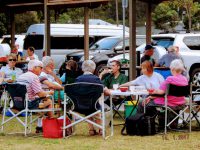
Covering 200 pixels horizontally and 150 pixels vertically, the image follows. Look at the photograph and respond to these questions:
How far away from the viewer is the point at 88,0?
12.5 metres

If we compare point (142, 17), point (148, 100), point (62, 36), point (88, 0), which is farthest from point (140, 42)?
point (142, 17)

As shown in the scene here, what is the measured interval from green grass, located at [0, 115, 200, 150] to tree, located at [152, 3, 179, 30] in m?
32.0

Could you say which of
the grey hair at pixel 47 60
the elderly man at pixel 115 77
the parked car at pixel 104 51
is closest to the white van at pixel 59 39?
the parked car at pixel 104 51

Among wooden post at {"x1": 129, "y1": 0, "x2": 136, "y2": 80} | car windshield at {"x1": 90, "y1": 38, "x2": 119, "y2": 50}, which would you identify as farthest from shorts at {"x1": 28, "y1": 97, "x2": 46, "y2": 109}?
car windshield at {"x1": 90, "y1": 38, "x2": 119, "y2": 50}

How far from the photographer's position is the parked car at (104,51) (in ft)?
61.0

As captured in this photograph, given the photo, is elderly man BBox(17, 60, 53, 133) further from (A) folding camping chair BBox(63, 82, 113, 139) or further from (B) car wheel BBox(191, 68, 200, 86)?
(B) car wheel BBox(191, 68, 200, 86)

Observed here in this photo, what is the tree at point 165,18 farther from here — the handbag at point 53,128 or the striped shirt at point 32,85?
the handbag at point 53,128

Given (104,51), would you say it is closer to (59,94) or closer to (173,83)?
(59,94)

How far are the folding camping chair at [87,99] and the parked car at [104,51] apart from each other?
964 cm

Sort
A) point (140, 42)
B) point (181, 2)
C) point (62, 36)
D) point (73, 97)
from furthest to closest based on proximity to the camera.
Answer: point (181, 2), point (62, 36), point (140, 42), point (73, 97)

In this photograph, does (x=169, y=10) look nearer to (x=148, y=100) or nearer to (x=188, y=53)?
(x=188, y=53)

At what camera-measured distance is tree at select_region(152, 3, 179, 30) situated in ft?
133

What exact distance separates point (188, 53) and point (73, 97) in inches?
338

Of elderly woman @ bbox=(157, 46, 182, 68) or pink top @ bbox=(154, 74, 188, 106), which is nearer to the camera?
pink top @ bbox=(154, 74, 188, 106)
